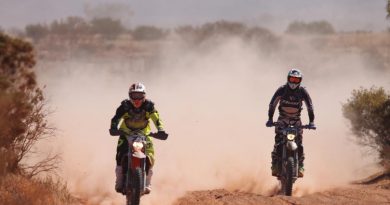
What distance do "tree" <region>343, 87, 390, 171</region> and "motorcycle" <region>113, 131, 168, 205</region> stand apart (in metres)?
15.4

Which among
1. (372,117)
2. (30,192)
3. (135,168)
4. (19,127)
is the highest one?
(372,117)

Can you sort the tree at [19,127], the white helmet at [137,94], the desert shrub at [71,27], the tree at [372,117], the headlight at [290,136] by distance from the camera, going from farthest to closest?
the desert shrub at [71,27] → the tree at [372,117] → the headlight at [290,136] → the tree at [19,127] → the white helmet at [137,94]

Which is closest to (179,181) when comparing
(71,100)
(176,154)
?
(176,154)

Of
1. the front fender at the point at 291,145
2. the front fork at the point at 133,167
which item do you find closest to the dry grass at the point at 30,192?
the front fork at the point at 133,167

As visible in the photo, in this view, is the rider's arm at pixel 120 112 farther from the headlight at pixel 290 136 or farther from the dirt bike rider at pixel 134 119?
the headlight at pixel 290 136

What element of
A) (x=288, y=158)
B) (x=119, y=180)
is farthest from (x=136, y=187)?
(x=288, y=158)

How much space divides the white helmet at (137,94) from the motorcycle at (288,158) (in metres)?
4.13

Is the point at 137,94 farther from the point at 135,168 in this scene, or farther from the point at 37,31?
the point at 37,31

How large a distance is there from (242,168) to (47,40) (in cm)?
7271

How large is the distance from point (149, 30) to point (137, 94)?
98223mm

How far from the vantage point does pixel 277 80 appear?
166 ft

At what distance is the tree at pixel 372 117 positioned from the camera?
25.6m

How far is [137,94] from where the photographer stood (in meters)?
11.1

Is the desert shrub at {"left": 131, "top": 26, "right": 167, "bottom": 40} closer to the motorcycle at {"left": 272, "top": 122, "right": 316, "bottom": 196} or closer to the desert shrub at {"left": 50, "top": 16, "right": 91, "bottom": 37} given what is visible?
the desert shrub at {"left": 50, "top": 16, "right": 91, "bottom": 37}
